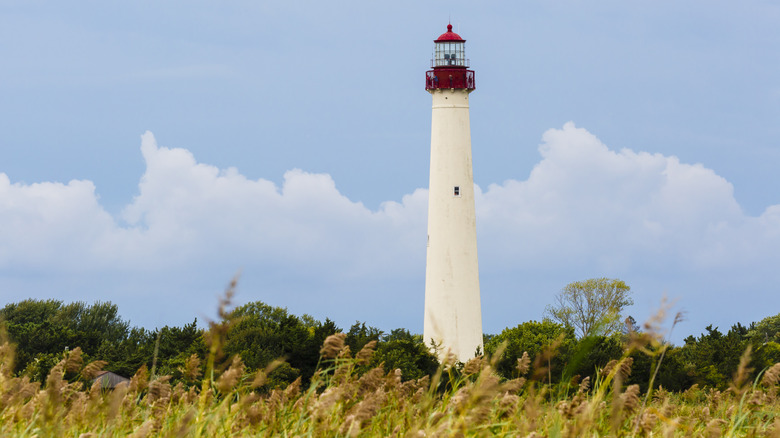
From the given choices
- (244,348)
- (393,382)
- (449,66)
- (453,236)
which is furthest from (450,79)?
(393,382)

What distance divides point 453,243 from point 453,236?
35 centimetres

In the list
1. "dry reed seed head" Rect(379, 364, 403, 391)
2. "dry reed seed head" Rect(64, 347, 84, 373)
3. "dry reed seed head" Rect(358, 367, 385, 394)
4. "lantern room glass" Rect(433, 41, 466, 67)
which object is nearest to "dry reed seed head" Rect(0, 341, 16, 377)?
"dry reed seed head" Rect(64, 347, 84, 373)

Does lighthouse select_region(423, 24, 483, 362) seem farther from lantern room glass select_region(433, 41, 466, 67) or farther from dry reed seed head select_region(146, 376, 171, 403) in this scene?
dry reed seed head select_region(146, 376, 171, 403)

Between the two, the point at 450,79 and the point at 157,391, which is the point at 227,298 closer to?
the point at 157,391

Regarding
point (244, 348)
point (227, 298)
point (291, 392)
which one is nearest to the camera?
point (227, 298)

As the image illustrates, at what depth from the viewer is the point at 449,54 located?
4881 centimetres

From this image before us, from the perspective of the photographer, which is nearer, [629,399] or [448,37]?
[629,399]

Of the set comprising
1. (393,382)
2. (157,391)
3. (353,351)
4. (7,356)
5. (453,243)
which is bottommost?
(157,391)

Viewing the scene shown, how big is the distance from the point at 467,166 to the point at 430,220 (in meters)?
3.36

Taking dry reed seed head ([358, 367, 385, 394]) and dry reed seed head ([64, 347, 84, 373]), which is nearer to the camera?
dry reed seed head ([64, 347, 84, 373])

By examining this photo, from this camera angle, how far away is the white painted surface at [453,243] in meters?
44.8

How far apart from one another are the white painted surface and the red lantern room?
1.86m

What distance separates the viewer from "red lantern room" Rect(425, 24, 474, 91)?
155ft

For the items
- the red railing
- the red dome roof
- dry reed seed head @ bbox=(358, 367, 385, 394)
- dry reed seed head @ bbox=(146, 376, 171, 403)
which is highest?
the red dome roof
